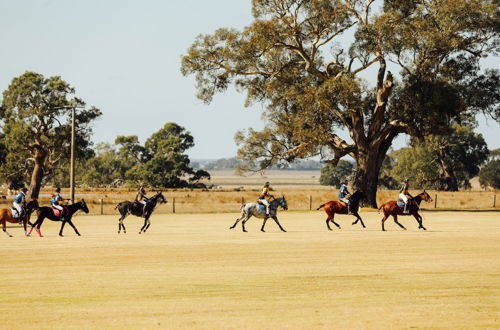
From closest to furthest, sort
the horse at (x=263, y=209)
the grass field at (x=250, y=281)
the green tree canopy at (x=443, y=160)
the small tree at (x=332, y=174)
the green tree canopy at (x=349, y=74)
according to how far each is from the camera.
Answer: the grass field at (x=250, y=281), the horse at (x=263, y=209), the green tree canopy at (x=349, y=74), the green tree canopy at (x=443, y=160), the small tree at (x=332, y=174)

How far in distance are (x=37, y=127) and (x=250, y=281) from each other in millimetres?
53902

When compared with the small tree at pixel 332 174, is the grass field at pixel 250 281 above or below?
below

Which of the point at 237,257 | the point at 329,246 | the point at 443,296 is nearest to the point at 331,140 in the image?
the point at 329,246

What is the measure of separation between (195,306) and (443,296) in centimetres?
522

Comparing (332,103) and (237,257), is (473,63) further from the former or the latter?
(237,257)

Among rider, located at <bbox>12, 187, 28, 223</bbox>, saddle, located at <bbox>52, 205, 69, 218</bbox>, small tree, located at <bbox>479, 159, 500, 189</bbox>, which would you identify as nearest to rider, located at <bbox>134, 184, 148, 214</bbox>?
saddle, located at <bbox>52, 205, 69, 218</bbox>

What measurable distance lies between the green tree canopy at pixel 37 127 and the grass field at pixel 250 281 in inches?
1511

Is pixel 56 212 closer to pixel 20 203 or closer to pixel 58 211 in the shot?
pixel 58 211

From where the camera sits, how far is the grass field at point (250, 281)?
1521 cm

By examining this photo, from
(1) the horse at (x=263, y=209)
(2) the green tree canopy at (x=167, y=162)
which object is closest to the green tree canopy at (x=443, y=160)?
(2) the green tree canopy at (x=167, y=162)

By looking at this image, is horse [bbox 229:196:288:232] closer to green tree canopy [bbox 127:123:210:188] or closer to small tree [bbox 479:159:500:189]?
green tree canopy [bbox 127:123:210:188]

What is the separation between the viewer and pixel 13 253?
26609mm

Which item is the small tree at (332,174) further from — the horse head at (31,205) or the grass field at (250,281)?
the horse head at (31,205)

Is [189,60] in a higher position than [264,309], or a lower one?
higher
